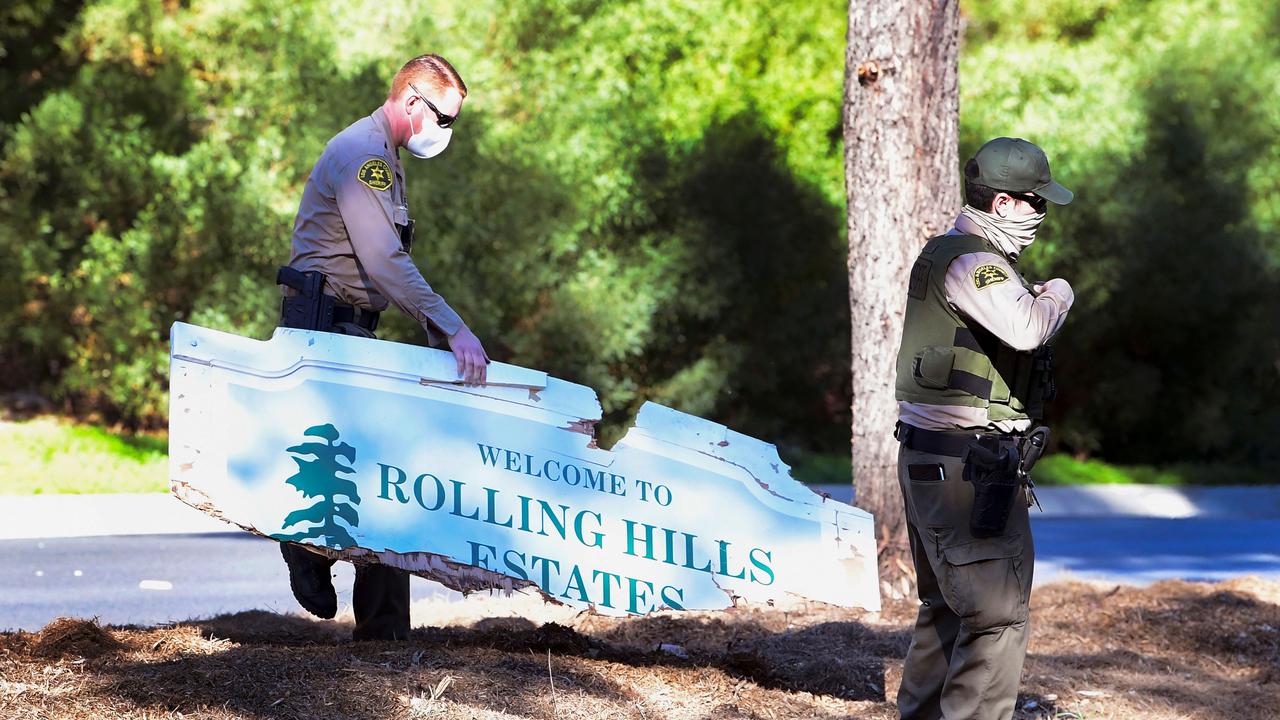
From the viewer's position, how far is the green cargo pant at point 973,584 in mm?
3953

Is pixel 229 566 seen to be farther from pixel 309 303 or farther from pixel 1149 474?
pixel 1149 474

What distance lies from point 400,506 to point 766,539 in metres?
1.29

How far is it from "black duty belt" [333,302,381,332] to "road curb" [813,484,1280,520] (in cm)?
824

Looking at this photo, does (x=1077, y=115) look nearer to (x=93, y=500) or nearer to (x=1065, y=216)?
(x=1065, y=216)

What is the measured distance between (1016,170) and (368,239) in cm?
216

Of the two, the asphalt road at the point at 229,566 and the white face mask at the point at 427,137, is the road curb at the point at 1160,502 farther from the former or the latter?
the white face mask at the point at 427,137

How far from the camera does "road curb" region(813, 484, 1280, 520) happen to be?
12852 millimetres

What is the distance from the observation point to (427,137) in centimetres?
495

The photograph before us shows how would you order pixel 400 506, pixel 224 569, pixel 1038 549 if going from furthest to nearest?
pixel 1038 549, pixel 224 569, pixel 400 506

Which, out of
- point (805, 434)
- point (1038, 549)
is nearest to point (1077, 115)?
point (805, 434)

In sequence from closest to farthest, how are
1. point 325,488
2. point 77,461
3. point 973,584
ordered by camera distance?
point 973,584 < point 325,488 < point 77,461

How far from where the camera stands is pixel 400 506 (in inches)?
187

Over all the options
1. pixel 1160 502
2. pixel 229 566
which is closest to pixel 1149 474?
pixel 1160 502

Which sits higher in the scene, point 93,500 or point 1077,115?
point 1077,115
